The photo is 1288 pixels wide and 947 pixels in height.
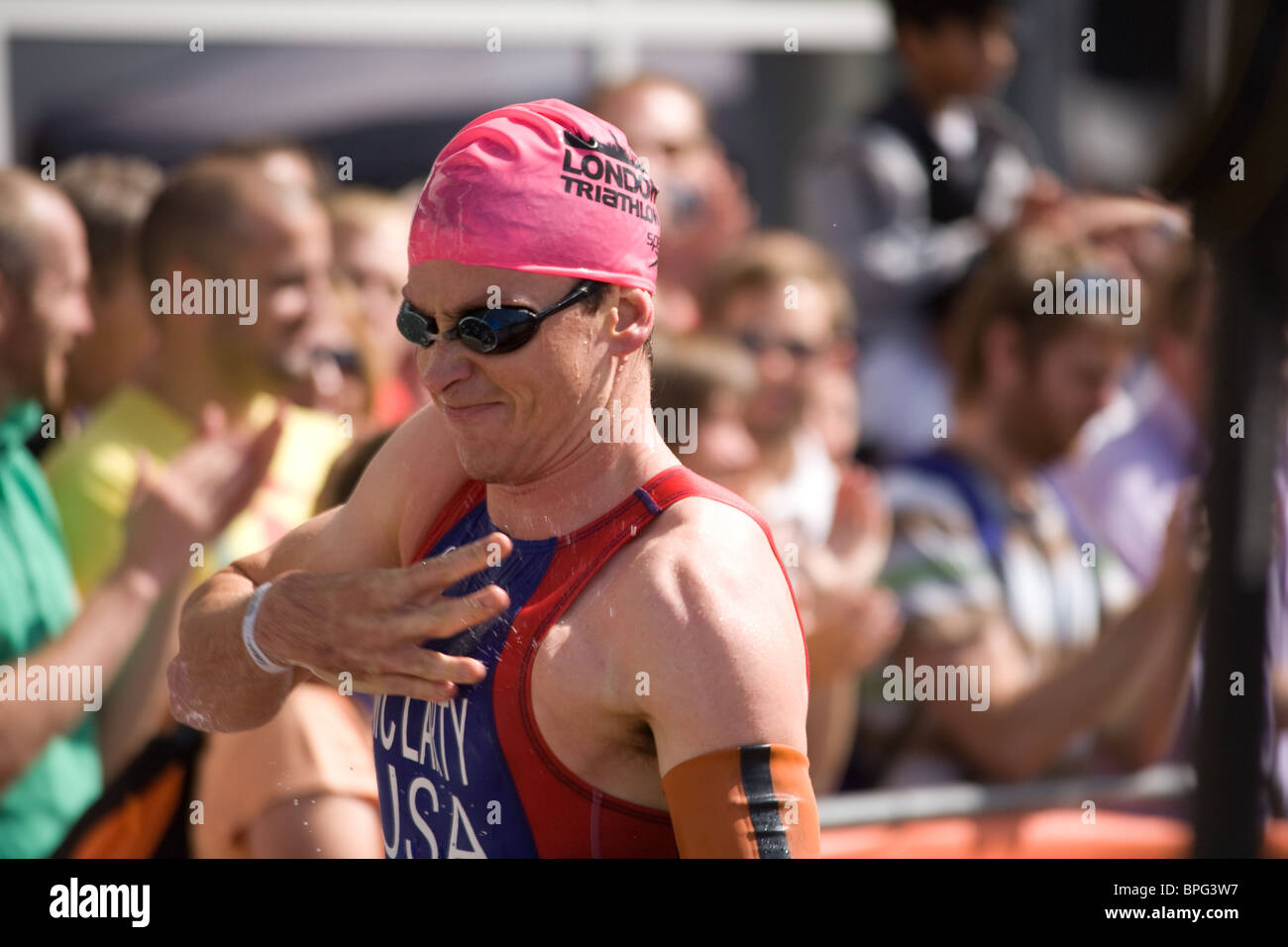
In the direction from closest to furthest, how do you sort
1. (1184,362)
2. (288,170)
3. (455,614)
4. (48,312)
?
(455,614) → (48,312) → (288,170) → (1184,362)

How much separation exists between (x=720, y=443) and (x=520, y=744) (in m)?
1.93

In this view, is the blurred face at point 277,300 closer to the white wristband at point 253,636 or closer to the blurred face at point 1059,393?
the white wristband at point 253,636

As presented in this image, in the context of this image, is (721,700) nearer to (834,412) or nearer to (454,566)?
(454,566)

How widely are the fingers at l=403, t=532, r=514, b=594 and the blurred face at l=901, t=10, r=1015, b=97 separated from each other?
378 centimetres

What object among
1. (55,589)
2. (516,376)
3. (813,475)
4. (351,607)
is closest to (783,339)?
(813,475)

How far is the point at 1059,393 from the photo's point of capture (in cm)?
469

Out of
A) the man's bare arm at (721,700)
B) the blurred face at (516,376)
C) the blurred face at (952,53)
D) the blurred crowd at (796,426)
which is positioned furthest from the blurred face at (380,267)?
the man's bare arm at (721,700)

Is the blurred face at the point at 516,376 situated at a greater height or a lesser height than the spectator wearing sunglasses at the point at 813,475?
greater

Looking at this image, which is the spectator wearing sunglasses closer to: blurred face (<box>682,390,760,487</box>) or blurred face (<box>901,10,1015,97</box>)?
blurred face (<box>682,390,760,487</box>)

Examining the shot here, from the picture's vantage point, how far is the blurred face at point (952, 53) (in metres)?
5.39

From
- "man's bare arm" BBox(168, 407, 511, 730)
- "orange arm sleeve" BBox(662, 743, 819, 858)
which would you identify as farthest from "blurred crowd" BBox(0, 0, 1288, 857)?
"orange arm sleeve" BBox(662, 743, 819, 858)

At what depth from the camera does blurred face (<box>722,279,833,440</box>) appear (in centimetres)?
443

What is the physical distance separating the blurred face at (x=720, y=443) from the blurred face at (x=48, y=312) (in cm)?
154
